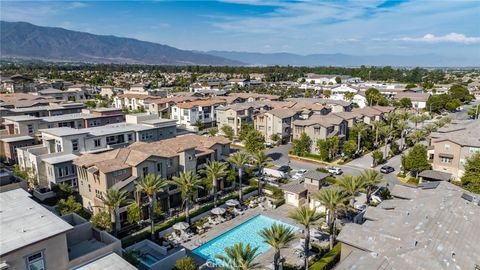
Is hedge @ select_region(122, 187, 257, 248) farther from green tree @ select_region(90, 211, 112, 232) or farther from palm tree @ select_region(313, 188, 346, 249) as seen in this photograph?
palm tree @ select_region(313, 188, 346, 249)

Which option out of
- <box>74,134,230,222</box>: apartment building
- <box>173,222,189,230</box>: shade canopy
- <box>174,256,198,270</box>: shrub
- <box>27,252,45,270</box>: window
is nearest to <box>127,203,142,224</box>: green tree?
<box>74,134,230,222</box>: apartment building

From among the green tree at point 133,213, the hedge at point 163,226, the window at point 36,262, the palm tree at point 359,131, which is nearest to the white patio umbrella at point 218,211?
the hedge at point 163,226

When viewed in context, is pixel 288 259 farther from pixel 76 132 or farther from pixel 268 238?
pixel 76 132

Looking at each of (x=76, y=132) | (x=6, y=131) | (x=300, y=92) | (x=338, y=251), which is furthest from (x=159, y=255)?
(x=300, y=92)

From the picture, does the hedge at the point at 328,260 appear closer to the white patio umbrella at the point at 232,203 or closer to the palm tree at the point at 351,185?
the palm tree at the point at 351,185

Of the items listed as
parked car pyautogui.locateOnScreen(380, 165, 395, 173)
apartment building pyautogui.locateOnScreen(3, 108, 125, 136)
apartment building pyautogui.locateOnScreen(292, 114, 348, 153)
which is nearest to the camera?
parked car pyautogui.locateOnScreen(380, 165, 395, 173)
